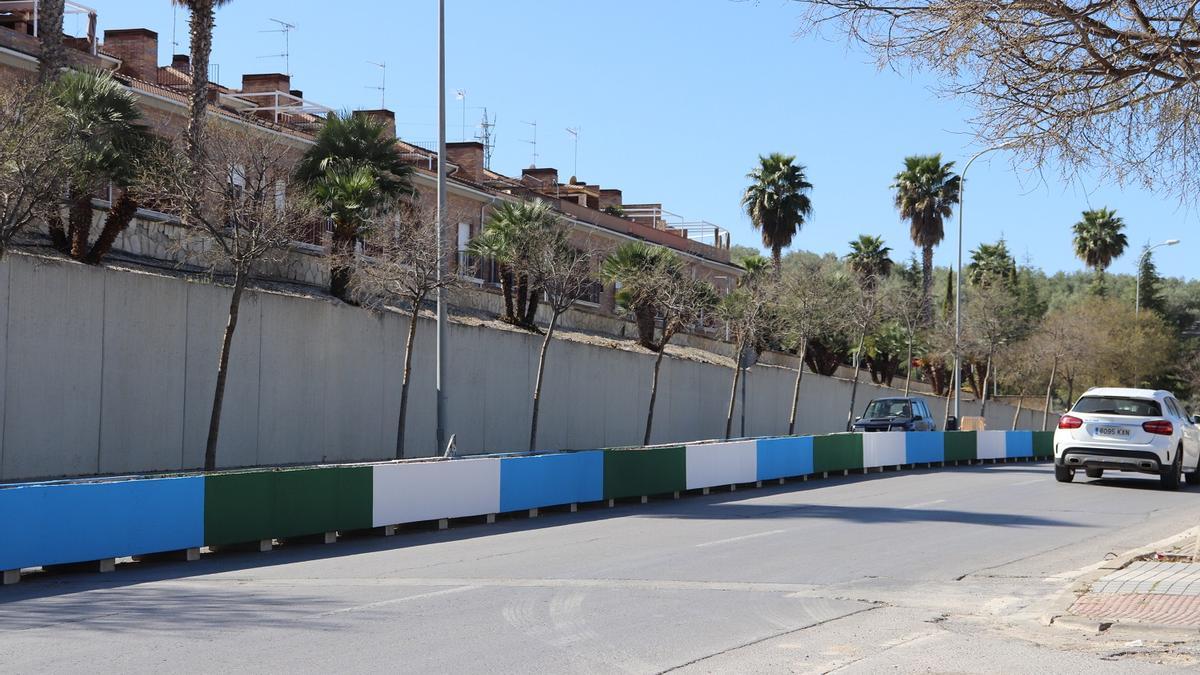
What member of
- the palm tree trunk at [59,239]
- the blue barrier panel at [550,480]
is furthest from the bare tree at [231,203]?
the blue barrier panel at [550,480]

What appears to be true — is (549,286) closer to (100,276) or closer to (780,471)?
(780,471)

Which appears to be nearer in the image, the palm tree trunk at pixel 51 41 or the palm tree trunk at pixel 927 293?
the palm tree trunk at pixel 51 41

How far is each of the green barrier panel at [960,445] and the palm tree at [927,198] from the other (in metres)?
23.5

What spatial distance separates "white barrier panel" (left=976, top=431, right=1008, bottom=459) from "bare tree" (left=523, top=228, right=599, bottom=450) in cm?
1317

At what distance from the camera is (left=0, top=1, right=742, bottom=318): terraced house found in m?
27.5

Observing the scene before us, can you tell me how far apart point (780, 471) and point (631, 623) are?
17.4 metres

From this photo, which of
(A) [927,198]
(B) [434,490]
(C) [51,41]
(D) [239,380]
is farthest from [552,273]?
(A) [927,198]

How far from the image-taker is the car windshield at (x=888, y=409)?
120ft

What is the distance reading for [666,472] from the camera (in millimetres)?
22219

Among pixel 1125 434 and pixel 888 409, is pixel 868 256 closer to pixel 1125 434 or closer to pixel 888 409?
pixel 888 409

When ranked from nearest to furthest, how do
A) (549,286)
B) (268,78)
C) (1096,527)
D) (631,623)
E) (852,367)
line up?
(631,623)
(1096,527)
(549,286)
(268,78)
(852,367)

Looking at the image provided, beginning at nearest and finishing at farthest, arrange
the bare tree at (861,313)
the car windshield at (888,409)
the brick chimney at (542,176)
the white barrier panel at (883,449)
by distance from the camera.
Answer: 1. the white barrier panel at (883,449)
2. the car windshield at (888,409)
3. the bare tree at (861,313)
4. the brick chimney at (542,176)

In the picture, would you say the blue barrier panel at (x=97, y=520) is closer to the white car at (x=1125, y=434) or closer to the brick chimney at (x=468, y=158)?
the white car at (x=1125, y=434)

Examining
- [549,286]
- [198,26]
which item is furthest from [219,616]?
[549,286]
